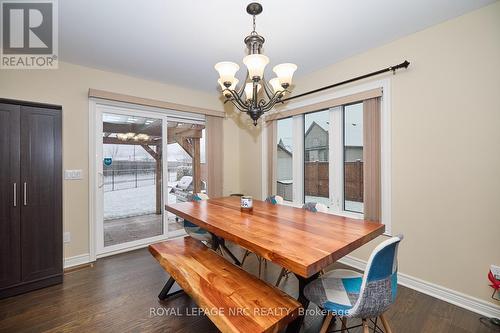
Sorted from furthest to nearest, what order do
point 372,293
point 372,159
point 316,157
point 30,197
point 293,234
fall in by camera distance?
point 316,157 < point 372,159 < point 30,197 < point 293,234 < point 372,293

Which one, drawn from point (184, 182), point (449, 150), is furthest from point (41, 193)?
point (449, 150)

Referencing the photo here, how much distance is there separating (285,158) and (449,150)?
6.90 ft

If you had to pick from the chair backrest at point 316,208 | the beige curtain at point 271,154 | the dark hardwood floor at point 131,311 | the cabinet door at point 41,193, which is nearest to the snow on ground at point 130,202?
the cabinet door at point 41,193

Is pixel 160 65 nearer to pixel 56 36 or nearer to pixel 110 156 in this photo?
pixel 56 36

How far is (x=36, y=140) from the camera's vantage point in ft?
7.63

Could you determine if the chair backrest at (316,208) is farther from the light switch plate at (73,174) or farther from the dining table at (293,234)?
the light switch plate at (73,174)

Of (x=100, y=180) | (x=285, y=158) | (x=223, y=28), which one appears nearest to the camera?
(x=223, y=28)

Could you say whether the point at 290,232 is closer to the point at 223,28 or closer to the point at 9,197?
the point at 223,28

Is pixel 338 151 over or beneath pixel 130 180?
over

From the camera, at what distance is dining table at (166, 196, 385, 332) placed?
3.87 ft

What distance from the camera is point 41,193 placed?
2.36m

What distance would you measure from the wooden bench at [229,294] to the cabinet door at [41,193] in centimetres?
138

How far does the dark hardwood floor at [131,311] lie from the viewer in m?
1.78

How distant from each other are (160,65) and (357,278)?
124 inches
